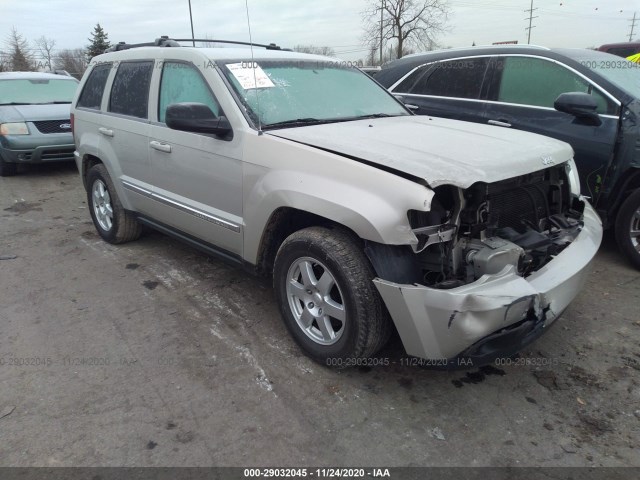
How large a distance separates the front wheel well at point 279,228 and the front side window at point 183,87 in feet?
2.91

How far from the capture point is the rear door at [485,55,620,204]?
431cm

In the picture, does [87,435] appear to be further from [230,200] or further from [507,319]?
[507,319]

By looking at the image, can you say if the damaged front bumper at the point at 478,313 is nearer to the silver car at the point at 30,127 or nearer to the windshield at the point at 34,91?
the silver car at the point at 30,127

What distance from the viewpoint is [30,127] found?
8312 mm

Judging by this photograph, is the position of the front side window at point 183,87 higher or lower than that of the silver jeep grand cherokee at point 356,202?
higher

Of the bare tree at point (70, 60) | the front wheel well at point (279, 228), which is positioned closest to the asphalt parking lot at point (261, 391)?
the front wheel well at point (279, 228)

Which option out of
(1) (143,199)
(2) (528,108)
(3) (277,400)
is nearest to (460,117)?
(2) (528,108)

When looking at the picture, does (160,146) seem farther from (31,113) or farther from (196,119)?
(31,113)

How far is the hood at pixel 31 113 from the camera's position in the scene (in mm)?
8312

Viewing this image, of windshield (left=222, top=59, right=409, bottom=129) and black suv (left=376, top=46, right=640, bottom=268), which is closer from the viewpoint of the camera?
windshield (left=222, top=59, right=409, bottom=129)

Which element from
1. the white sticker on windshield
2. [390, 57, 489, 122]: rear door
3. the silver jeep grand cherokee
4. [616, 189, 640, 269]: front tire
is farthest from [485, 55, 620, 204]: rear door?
the white sticker on windshield

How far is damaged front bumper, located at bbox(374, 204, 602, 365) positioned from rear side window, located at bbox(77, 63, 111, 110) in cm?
385

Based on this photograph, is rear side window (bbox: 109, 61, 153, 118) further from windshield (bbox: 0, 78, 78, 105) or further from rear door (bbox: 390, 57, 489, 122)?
windshield (bbox: 0, 78, 78, 105)

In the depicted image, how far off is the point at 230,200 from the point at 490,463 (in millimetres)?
2202
